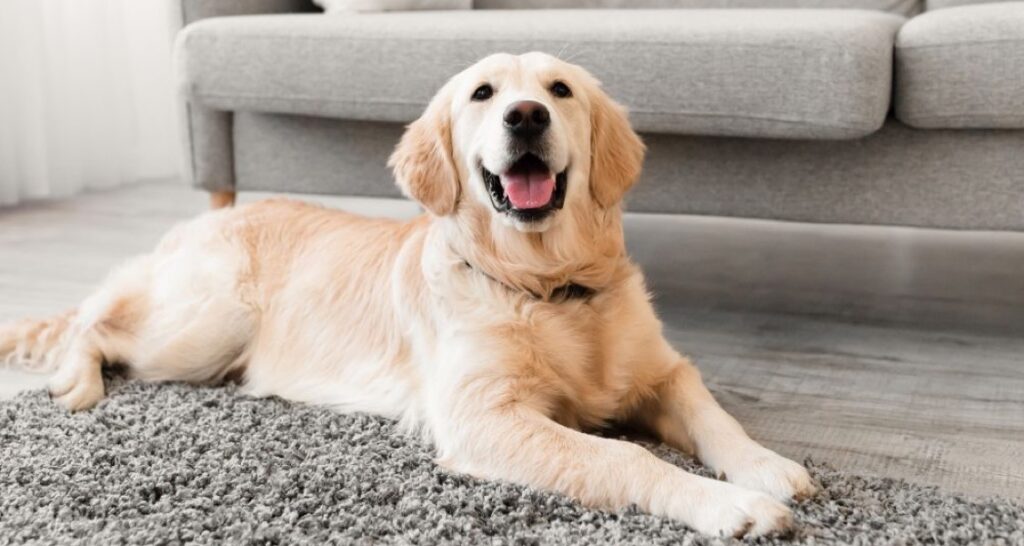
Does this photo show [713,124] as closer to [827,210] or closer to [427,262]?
[827,210]

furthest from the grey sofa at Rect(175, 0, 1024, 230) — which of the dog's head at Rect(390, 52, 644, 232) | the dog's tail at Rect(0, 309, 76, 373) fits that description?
the dog's tail at Rect(0, 309, 76, 373)

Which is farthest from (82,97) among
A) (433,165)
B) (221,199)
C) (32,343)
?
(433,165)

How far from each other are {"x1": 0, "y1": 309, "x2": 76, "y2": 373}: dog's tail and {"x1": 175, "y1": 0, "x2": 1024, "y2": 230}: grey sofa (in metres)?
0.88

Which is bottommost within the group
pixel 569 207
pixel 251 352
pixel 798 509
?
pixel 251 352

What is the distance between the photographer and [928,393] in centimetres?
220

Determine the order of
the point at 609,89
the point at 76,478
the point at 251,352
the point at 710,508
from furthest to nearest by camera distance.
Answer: the point at 609,89 < the point at 251,352 < the point at 76,478 < the point at 710,508

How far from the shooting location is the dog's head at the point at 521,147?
1861mm

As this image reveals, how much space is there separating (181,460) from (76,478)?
174mm

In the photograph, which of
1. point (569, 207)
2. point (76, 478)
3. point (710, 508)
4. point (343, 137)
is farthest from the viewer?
point (343, 137)

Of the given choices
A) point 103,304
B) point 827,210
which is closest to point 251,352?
point 103,304

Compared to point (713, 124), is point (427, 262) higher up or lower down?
lower down

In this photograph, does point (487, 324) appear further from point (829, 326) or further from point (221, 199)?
point (221, 199)

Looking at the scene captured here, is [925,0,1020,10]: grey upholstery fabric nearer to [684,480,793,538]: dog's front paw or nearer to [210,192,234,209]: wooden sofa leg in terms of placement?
[684,480,793,538]: dog's front paw

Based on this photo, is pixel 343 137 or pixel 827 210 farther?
pixel 343 137
